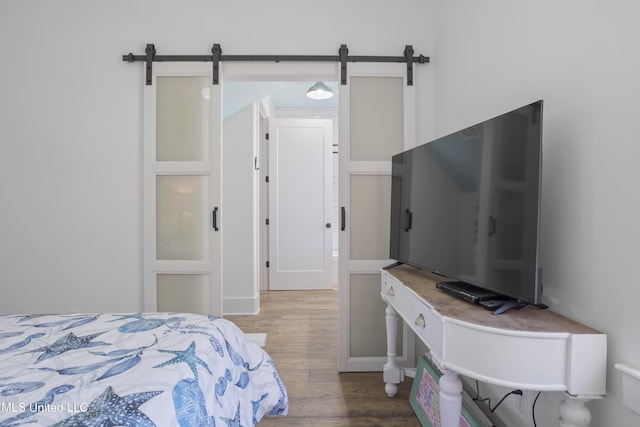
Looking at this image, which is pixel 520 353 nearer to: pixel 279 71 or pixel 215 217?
pixel 215 217

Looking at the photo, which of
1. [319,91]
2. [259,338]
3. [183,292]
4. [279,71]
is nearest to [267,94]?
[319,91]

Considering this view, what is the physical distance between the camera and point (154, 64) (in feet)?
7.51

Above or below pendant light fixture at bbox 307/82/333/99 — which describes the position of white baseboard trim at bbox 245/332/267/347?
below

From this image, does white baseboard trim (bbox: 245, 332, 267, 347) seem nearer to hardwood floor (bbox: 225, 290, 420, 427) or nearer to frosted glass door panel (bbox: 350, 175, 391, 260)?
hardwood floor (bbox: 225, 290, 420, 427)

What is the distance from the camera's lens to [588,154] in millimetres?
1071

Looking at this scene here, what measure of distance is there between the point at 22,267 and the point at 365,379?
256 cm

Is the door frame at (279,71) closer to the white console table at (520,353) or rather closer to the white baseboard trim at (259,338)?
the white console table at (520,353)

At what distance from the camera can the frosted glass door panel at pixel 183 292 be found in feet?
7.59

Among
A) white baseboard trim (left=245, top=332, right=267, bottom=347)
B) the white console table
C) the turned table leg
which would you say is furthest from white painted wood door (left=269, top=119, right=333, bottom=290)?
the white console table

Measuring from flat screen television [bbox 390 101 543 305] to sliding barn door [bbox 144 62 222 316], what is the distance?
1.41 metres

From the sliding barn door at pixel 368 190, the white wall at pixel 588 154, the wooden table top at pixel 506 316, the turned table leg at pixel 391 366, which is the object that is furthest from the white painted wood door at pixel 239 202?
the white wall at pixel 588 154

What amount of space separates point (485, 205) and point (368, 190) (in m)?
1.12

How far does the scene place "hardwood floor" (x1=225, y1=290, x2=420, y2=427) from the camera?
175cm

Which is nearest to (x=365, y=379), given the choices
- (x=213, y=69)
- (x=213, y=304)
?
(x=213, y=304)
